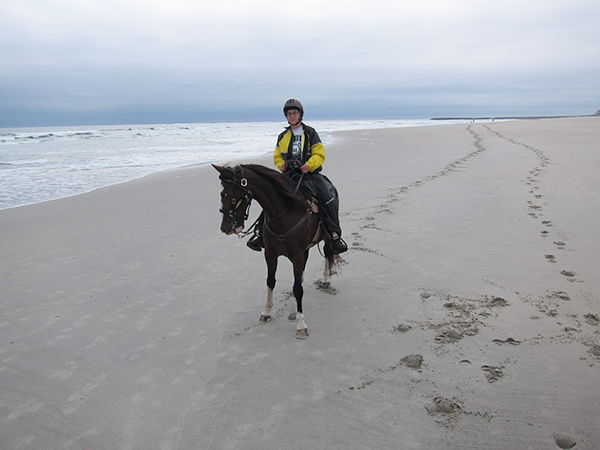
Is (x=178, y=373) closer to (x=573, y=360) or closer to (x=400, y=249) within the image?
(x=573, y=360)

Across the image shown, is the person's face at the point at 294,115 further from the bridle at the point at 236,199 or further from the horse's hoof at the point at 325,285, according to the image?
the horse's hoof at the point at 325,285

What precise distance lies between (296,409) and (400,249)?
3.87 m

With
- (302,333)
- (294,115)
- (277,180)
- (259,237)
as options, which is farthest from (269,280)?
(294,115)

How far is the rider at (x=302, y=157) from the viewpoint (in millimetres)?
4387

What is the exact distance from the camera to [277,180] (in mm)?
4020

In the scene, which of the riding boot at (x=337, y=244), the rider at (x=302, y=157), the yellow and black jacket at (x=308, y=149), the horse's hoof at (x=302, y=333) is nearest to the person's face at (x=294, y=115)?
the rider at (x=302, y=157)

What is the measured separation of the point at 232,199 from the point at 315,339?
5.67ft

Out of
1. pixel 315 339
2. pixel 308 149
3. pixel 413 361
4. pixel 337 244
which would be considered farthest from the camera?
pixel 337 244

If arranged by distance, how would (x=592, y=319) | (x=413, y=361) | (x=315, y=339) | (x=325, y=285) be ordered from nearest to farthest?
(x=413, y=361), (x=592, y=319), (x=315, y=339), (x=325, y=285)

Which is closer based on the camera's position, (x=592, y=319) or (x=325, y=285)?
(x=592, y=319)

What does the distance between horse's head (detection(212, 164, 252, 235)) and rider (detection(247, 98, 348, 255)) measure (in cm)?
71

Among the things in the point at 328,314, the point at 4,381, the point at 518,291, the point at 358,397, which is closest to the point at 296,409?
the point at 358,397

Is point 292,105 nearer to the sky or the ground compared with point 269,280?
nearer to the sky

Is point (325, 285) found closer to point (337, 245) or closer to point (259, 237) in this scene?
point (337, 245)
